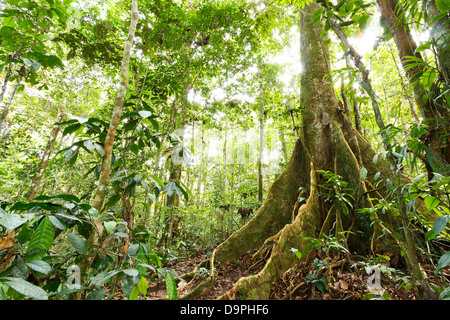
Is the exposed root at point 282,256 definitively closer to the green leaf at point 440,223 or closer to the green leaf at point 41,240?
the green leaf at point 440,223

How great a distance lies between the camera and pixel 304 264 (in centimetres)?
266

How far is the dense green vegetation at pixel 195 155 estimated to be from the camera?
1132 millimetres

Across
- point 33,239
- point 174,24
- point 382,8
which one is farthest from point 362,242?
point 174,24

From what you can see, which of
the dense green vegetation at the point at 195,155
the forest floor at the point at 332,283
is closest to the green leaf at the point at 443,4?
the dense green vegetation at the point at 195,155

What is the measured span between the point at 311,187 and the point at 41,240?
3262 mm

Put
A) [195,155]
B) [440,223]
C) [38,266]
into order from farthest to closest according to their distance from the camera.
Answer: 1. [195,155]
2. [440,223]
3. [38,266]

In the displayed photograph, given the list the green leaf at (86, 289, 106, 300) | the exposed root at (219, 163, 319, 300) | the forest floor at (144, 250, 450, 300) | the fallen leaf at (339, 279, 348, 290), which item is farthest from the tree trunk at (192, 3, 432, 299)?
the green leaf at (86, 289, 106, 300)

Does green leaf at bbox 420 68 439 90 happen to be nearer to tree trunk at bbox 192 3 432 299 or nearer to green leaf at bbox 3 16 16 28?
tree trunk at bbox 192 3 432 299

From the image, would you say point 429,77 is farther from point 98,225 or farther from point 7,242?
point 7,242

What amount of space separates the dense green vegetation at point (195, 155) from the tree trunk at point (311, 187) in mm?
22

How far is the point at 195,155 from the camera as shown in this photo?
426 cm

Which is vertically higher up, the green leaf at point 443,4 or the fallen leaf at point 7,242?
the green leaf at point 443,4

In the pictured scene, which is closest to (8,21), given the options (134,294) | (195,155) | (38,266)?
(38,266)

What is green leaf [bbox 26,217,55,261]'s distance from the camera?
867mm
